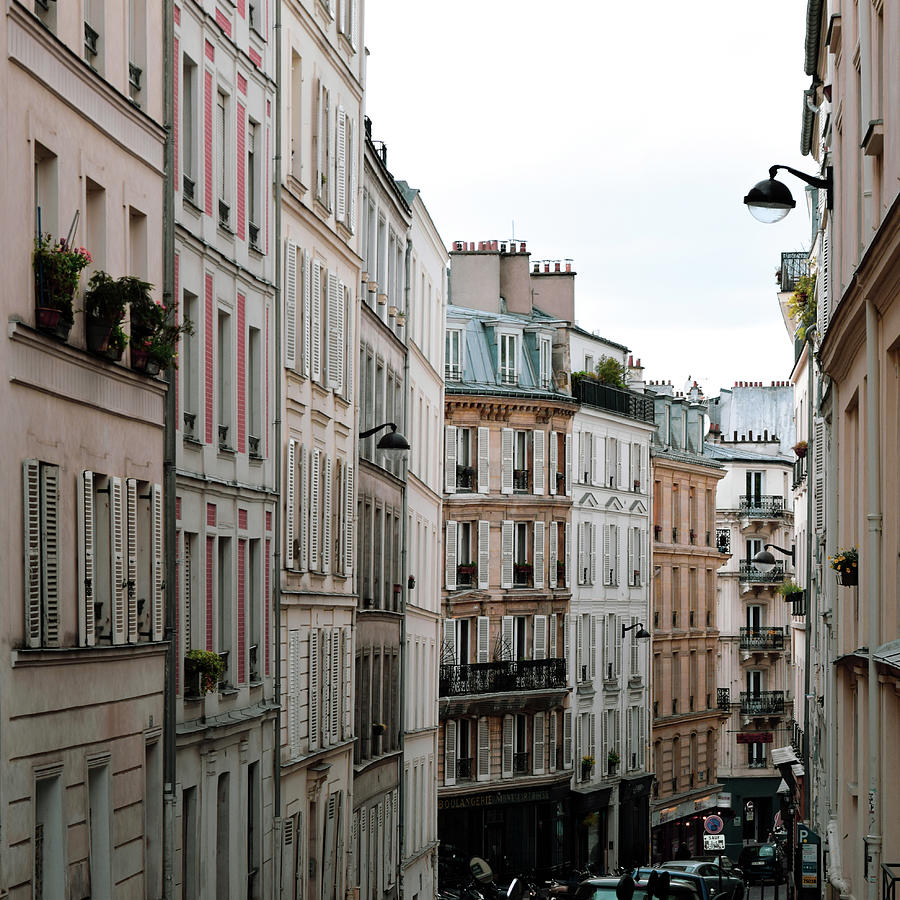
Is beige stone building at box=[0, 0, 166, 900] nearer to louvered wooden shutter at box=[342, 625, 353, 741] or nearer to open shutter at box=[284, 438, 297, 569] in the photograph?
open shutter at box=[284, 438, 297, 569]

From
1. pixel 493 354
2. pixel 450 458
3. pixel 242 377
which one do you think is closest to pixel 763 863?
pixel 450 458

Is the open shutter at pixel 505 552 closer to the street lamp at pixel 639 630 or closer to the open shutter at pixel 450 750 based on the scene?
the open shutter at pixel 450 750

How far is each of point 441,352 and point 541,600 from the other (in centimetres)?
1549

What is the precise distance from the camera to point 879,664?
59.7ft

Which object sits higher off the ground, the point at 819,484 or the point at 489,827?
the point at 819,484

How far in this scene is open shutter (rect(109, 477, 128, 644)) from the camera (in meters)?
20.8

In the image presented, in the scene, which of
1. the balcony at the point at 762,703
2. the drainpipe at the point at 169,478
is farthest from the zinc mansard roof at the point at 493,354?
the drainpipe at the point at 169,478

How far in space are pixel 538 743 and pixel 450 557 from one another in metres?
7.89

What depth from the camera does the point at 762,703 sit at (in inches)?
3819

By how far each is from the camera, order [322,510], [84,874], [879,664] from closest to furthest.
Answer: [879,664] < [84,874] < [322,510]

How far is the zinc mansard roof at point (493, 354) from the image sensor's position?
67.4 meters

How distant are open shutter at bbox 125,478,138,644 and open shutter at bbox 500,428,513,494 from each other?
153ft

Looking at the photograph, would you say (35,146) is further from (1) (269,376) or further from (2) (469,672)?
(2) (469,672)

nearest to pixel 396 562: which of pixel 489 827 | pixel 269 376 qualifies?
pixel 269 376
